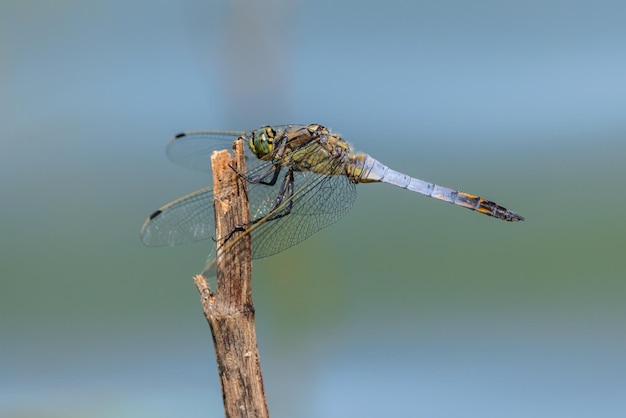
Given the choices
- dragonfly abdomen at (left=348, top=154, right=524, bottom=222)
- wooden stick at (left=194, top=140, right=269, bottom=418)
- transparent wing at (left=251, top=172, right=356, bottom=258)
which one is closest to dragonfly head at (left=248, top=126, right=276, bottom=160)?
transparent wing at (left=251, top=172, right=356, bottom=258)

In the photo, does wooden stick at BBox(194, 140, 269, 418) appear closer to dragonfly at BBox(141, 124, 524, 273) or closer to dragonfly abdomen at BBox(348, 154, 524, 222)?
dragonfly at BBox(141, 124, 524, 273)

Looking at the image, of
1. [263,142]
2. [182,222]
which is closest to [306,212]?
[263,142]

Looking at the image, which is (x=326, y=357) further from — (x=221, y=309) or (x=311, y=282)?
(x=221, y=309)

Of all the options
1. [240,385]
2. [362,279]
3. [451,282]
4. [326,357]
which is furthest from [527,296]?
[240,385]

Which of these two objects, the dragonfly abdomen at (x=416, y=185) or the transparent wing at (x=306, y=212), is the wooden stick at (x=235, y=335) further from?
the dragonfly abdomen at (x=416, y=185)

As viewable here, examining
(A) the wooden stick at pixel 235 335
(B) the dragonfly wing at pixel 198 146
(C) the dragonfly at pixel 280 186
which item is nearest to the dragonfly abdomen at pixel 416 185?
(C) the dragonfly at pixel 280 186

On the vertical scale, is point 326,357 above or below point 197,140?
below

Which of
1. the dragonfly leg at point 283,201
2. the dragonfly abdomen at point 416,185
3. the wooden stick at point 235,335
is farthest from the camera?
the dragonfly abdomen at point 416,185
